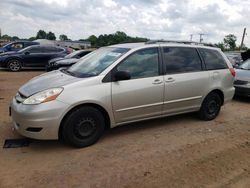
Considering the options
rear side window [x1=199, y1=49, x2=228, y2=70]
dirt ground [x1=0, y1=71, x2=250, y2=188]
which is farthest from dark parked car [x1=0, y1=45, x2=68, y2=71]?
rear side window [x1=199, y1=49, x2=228, y2=70]

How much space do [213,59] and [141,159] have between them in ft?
10.5

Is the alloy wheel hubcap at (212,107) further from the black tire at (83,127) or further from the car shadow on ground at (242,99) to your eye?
the car shadow on ground at (242,99)

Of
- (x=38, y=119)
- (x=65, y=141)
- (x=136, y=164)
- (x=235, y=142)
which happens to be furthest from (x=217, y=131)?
(x=38, y=119)

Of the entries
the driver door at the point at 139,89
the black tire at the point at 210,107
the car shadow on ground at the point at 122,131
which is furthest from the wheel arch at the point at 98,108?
the black tire at the point at 210,107

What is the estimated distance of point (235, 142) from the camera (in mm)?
5250

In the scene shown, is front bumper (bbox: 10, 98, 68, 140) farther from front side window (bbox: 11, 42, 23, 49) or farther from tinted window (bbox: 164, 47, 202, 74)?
front side window (bbox: 11, 42, 23, 49)

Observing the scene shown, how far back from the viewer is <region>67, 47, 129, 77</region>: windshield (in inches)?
200

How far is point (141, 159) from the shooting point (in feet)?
14.3

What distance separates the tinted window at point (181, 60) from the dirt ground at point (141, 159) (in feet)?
3.87

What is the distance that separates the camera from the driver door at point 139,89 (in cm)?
500

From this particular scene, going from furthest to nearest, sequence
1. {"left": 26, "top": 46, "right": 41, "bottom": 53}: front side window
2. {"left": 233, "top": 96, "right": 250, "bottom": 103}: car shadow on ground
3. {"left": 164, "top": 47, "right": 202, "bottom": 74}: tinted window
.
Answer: {"left": 26, "top": 46, "right": 41, "bottom": 53}: front side window < {"left": 233, "top": 96, "right": 250, "bottom": 103}: car shadow on ground < {"left": 164, "top": 47, "right": 202, "bottom": 74}: tinted window

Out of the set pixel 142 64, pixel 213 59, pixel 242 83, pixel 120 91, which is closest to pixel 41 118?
pixel 120 91

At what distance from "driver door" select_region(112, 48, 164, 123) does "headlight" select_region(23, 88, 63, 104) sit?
0.94m

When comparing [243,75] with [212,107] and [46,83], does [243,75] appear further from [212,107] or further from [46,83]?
[46,83]
